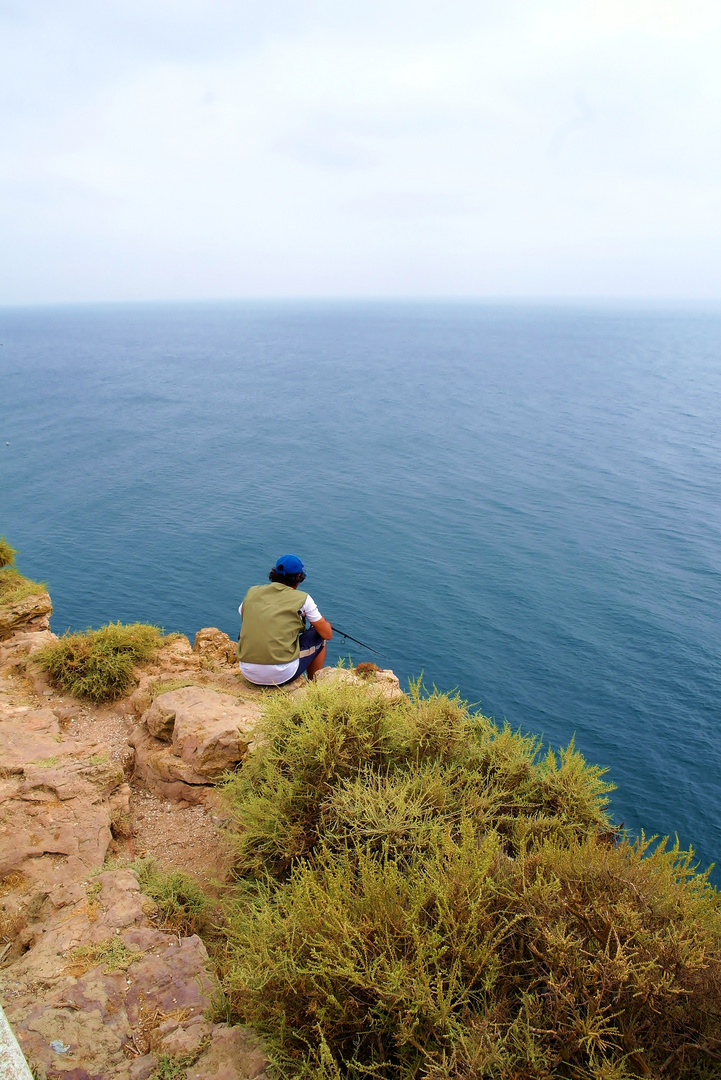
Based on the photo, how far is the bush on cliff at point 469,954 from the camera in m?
3.30

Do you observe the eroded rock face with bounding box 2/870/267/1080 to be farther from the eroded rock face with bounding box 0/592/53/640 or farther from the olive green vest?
the eroded rock face with bounding box 0/592/53/640

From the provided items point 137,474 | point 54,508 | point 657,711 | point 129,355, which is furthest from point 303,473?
point 129,355

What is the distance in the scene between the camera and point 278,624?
8102 mm

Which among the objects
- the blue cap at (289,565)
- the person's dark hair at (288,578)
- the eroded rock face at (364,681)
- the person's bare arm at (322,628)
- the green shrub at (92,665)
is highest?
the blue cap at (289,565)

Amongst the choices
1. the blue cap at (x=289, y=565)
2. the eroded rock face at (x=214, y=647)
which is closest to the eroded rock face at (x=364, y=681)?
the blue cap at (x=289, y=565)

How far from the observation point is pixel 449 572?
3225 cm

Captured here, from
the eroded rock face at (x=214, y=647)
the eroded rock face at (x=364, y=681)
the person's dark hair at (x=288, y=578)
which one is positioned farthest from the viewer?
the eroded rock face at (x=214, y=647)

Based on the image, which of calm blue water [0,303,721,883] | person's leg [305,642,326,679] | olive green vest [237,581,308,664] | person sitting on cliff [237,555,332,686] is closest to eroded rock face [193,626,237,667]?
person's leg [305,642,326,679]

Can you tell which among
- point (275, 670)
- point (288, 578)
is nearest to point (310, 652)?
point (275, 670)

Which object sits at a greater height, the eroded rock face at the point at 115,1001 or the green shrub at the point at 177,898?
the eroded rock face at the point at 115,1001

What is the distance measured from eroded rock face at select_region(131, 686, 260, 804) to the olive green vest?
72 centimetres

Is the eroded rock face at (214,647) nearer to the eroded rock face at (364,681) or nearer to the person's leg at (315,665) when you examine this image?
the person's leg at (315,665)

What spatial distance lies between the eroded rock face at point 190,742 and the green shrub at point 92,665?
5.11 ft

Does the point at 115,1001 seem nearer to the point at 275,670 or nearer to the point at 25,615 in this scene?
the point at 275,670
